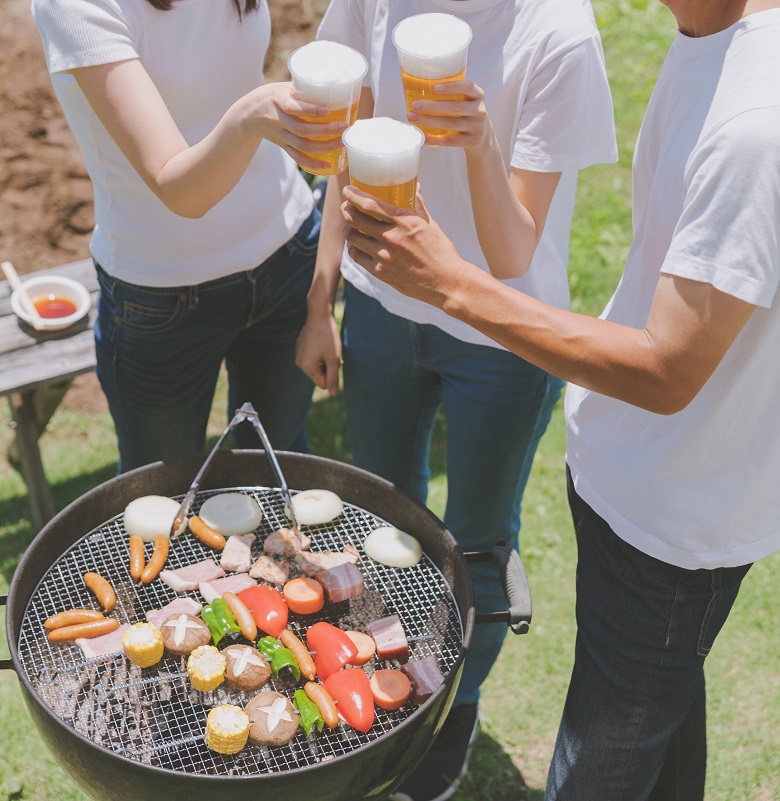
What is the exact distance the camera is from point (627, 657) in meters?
2.05

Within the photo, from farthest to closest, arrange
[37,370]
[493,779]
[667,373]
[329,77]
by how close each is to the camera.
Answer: [37,370] < [493,779] < [329,77] < [667,373]

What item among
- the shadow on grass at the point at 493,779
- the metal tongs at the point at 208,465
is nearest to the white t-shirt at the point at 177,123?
the metal tongs at the point at 208,465

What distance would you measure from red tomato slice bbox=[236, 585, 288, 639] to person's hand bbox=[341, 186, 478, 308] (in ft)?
2.59

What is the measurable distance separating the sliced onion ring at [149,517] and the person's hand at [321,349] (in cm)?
59

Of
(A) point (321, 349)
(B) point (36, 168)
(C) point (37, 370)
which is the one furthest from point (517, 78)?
(B) point (36, 168)

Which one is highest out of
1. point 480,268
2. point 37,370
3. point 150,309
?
point 480,268

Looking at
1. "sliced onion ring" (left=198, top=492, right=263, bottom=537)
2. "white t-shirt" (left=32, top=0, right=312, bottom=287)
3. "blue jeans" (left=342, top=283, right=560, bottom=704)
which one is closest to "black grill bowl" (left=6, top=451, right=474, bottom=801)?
"sliced onion ring" (left=198, top=492, right=263, bottom=537)

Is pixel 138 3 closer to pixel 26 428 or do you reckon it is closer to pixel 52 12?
pixel 52 12

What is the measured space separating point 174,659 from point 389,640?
48cm

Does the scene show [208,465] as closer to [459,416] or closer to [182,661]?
[182,661]

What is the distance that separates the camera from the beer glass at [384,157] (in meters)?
1.79

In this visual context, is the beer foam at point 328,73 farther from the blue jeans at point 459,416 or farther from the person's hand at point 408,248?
the blue jeans at point 459,416

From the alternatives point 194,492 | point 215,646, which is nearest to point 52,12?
point 194,492

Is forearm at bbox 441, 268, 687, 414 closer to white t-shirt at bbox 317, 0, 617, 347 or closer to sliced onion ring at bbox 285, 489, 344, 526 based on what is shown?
white t-shirt at bbox 317, 0, 617, 347
